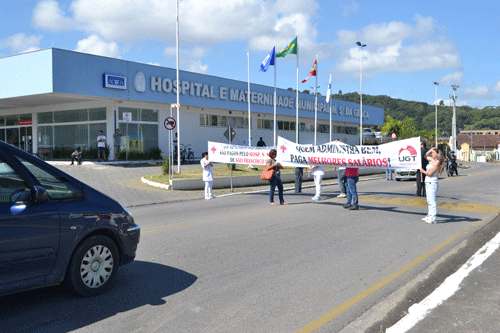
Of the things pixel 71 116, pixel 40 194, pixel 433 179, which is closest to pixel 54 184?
pixel 40 194

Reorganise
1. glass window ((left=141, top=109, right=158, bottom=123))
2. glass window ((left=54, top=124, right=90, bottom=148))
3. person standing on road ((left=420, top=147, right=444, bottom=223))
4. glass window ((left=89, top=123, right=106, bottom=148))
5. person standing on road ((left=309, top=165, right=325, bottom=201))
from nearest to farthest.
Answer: person standing on road ((left=420, top=147, right=444, bottom=223)) → person standing on road ((left=309, top=165, right=325, bottom=201)) → glass window ((left=89, top=123, right=106, bottom=148)) → glass window ((left=54, top=124, right=90, bottom=148)) → glass window ((left=141, top=109, right=158, bottom=123))

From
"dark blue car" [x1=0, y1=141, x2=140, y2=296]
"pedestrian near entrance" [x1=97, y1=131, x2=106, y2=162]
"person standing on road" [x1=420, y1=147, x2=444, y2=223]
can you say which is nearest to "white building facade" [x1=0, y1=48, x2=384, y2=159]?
"pedestrian near entrance" [x1=97, y1=131, x2=106, y2=162]

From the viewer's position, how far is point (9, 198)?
4227mm

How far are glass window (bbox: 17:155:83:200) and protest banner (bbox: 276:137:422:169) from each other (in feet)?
28.2

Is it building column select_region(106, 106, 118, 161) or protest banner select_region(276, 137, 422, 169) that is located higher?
building column select_region(106, 106, 118, 161)

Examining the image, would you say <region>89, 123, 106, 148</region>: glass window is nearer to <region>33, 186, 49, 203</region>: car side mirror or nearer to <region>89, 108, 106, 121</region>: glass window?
<region>89, 108, 106, 121</region>: glass window

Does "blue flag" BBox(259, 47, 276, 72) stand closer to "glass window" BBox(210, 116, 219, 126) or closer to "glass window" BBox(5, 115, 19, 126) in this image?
"glass window" BBox(210, 116, 219, 126)

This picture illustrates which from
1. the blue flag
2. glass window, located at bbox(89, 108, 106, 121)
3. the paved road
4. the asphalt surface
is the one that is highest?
the blue flag

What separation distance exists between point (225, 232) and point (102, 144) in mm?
20563

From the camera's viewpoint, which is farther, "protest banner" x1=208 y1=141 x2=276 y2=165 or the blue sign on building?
the blue sign on building

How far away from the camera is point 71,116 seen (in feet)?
99.9

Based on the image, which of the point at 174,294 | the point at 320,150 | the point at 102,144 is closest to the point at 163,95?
the point at 102,144

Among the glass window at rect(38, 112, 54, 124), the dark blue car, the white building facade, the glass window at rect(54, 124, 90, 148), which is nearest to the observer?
the dark blue car

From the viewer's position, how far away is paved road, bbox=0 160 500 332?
4.39 metres
